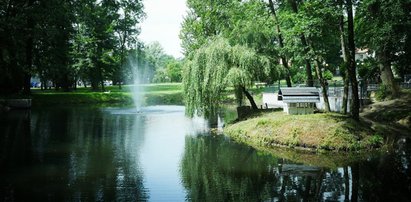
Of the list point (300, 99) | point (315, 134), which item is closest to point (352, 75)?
point (300, 99)

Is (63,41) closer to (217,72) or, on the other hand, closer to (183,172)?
(217,72)

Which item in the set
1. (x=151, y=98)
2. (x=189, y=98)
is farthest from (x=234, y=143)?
(x=151, y=98)

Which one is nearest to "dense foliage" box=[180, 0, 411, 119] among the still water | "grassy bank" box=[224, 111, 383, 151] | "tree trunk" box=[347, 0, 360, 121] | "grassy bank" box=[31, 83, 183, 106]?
"tree trunk" box=[347, 0, 360, 121]

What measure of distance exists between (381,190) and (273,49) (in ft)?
47.6

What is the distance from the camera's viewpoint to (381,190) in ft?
34.4

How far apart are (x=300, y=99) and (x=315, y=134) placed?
4.01 m

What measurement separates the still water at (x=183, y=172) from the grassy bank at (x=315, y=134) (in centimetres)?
104

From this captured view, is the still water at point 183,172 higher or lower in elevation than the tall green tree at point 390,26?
lower

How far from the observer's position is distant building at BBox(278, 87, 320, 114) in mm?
20264

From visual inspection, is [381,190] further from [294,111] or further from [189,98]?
[189,98]

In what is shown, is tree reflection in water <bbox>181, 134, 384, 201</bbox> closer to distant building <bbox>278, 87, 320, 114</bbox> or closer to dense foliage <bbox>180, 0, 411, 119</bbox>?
distant building <bbox>278, 87, 320, 114</bbox>

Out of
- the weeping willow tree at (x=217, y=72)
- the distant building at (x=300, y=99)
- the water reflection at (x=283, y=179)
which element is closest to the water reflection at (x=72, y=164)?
the water reflection at (x=283, y=179)

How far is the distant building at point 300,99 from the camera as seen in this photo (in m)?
20.3

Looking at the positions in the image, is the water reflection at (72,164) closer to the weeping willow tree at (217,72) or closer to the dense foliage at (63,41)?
the weeping willow tree at (217,72)
